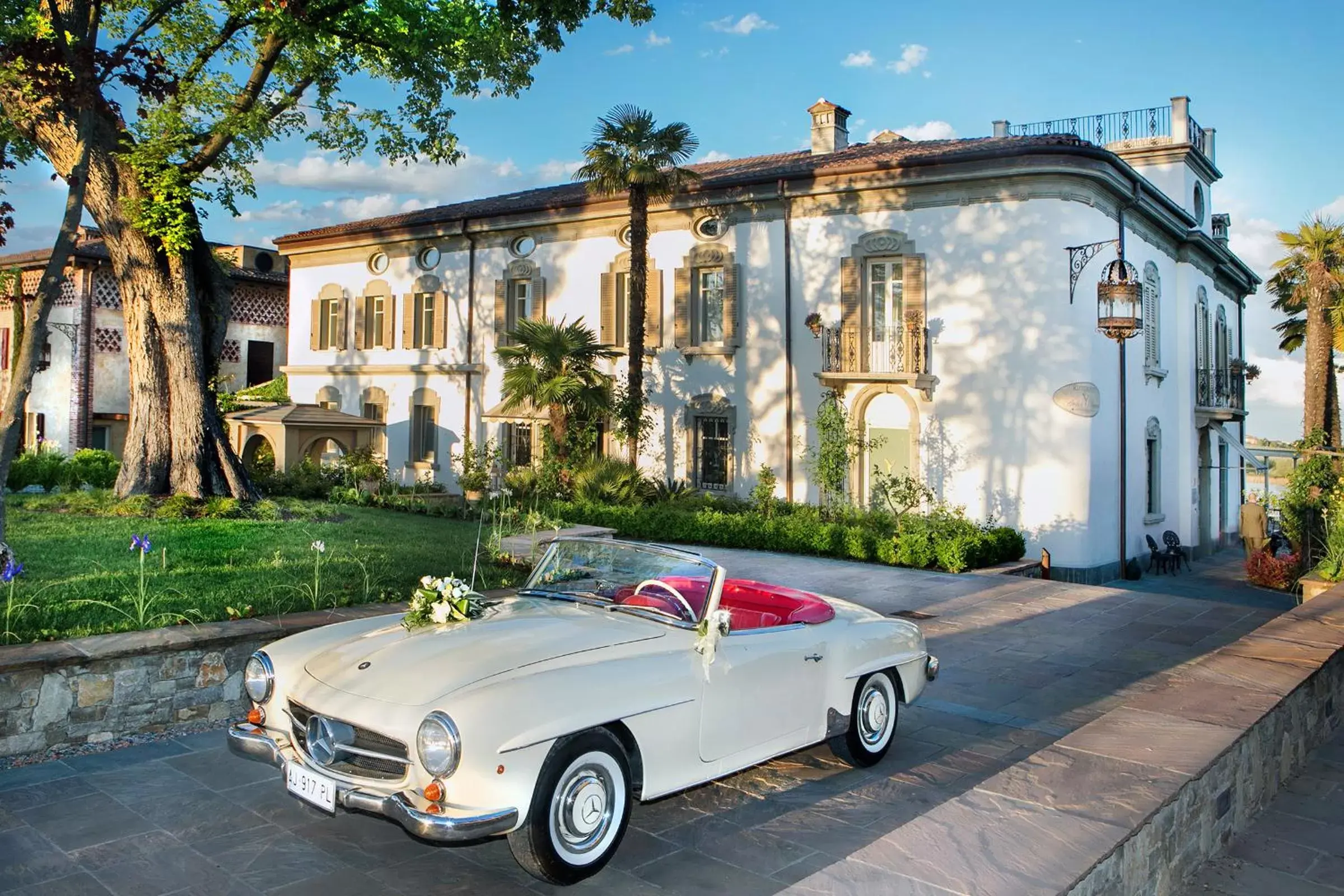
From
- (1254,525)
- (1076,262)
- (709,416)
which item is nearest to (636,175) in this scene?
(709,416)

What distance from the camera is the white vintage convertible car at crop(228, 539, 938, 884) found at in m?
3.66

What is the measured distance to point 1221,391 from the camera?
2561 cm

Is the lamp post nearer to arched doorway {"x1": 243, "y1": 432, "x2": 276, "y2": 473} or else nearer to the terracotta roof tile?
the terracotta roof tile

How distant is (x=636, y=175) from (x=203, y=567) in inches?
504

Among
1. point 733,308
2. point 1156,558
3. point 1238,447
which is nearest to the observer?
point 1156,558

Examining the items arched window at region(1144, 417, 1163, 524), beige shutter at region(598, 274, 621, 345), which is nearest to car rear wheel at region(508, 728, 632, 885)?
beige shutter at region(598, 274, 621, 345)

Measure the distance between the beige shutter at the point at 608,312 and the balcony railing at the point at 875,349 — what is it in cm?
528

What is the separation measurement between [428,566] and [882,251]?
40.8ft

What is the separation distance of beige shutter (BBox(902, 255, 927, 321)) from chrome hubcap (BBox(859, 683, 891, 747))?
14.2 metres

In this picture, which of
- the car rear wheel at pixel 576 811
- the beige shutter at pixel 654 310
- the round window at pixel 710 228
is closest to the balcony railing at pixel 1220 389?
the round window at pixel 710 228

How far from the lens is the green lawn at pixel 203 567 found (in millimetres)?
6883

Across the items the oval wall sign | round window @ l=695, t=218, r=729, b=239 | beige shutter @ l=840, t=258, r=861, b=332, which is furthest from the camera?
round window @ l=695, t=218, r=729, b=239

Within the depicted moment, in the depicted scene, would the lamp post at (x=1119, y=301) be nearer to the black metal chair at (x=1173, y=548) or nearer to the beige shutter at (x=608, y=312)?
the black metal chair at (x=1173, y=548)

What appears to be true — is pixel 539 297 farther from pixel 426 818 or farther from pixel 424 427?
pixel 426 818
